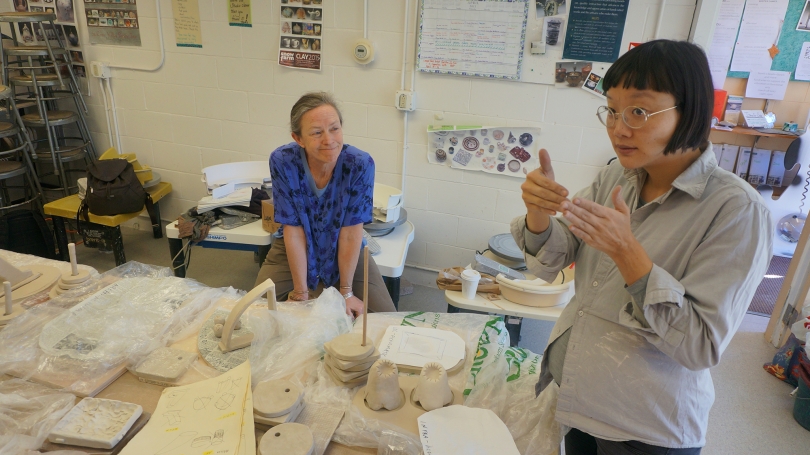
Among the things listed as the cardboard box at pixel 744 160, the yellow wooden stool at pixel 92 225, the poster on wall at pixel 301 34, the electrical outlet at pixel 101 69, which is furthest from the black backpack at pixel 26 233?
the cardboard box at pixel 744 160

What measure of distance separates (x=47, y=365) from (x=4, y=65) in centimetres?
322

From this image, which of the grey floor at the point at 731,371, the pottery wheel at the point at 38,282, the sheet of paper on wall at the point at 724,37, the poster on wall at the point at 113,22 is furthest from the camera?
the sheet of paper on wall at the point at 724,37

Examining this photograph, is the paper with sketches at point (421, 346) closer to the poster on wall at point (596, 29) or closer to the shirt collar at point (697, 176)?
the shirt collar at point (697, 176)

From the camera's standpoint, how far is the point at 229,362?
Answer: 4.30 feet

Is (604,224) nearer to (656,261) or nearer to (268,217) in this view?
(656,261)

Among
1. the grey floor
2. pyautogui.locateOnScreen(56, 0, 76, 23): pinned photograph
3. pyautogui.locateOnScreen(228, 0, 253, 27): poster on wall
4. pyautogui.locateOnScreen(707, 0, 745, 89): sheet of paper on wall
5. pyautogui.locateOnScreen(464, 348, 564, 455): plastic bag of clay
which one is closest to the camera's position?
pyautogui.locateOnScreen(464, 348, 564, 455): plastic bag of clay

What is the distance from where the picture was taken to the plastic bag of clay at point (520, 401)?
1.11m

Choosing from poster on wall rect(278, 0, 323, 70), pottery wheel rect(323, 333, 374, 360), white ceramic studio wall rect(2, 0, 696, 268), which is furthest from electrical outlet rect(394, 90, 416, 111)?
pottery wheel rect(323, 333, 374, 360)

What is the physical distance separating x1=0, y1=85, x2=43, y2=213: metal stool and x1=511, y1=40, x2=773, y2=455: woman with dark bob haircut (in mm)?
3550

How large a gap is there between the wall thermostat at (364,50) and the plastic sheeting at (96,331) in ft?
5.83

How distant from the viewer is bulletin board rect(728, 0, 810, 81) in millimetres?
3564

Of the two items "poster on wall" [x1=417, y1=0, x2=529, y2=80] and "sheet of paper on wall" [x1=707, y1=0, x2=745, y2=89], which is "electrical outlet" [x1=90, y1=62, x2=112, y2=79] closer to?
"poster on wall" [x1=417, y1=0, x2=529, y2=80]

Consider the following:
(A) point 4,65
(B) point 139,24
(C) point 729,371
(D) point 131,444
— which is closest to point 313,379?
(D) point 131,444

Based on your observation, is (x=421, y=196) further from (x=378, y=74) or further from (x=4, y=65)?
(x=4, y=65)
